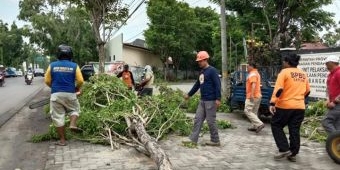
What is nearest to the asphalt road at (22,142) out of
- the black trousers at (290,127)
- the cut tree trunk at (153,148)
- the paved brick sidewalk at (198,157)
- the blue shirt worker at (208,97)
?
the paved brick sidewalk at (198,157)

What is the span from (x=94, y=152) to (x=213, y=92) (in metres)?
2.43

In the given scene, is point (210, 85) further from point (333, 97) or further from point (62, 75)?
point (62, 75)

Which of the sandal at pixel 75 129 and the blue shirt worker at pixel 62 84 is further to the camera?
the sandal at pixel 75 129

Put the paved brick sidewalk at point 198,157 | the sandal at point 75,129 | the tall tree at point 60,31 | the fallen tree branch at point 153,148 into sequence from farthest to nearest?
the tall tree at point 60,31, the sandal at point 75,129, the paved brick sidewalk at point 198,157, the fallen tree branch at point 153,148

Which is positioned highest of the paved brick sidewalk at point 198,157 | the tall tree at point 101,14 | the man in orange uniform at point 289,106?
the tall tree at point 101,14

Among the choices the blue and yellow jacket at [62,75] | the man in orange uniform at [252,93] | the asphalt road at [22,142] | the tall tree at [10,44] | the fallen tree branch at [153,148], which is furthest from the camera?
the tall tree at [10,44]

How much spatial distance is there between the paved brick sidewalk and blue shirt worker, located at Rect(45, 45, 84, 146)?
0.53 m

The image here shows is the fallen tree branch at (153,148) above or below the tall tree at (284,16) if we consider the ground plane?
below

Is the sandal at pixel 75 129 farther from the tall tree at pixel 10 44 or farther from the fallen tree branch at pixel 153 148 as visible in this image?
A: the tall tree at pixel 10 44

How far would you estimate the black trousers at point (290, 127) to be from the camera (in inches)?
305

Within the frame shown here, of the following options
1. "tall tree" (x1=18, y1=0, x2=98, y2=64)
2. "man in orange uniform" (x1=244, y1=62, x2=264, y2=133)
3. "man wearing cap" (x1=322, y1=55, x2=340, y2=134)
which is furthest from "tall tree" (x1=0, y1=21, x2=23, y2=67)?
"man wearing cap" (x1=322, y1=55, x2=340, y2=134)

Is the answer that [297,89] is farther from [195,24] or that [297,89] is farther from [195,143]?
[195,24]

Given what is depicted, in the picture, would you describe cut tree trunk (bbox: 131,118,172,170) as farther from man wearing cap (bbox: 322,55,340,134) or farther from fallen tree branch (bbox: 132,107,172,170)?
man wearing cap (bbox: 322,55,340,134)

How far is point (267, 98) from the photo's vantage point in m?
12.6
